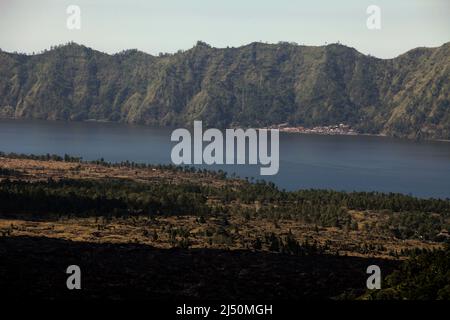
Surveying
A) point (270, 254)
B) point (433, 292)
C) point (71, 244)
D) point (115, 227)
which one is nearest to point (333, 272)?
point (270, 254)

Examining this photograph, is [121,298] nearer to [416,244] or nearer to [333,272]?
[333,272]

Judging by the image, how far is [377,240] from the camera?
164 metres

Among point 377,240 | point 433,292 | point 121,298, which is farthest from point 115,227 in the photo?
point 433,292

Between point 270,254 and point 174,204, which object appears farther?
point 174,204

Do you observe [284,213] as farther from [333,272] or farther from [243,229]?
[333,272]

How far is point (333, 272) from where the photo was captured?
12162 cm

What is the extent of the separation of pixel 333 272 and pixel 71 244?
47.0 m

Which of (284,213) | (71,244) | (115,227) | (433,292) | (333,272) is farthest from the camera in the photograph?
(284,213)
